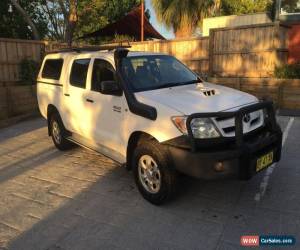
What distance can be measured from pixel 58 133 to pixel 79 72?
1.52 m

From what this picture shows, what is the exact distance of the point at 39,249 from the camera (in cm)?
345

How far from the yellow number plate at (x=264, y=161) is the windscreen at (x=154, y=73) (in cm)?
165

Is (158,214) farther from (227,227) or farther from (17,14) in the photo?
(17,14)

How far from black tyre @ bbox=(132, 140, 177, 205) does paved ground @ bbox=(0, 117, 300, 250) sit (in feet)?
0.56

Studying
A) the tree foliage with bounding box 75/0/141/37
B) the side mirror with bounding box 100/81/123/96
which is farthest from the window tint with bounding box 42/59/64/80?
the tree foliage with bounding box 75/0/141/37

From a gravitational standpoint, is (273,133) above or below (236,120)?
below

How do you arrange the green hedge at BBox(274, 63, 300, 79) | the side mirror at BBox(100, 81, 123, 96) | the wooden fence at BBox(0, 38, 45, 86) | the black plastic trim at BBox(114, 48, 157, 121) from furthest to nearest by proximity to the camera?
the wooden fence at BBox(0, 38, 45, 86) → the green hedge at BBox(274, 63, 300, 79) → the side mirror at BBox(100, 81, 123, 96) → the black plastic trim at BBox(114, 48, 157, 121)

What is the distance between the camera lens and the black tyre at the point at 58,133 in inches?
256

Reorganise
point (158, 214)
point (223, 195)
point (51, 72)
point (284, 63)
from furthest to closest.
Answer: point (284, 63), point (51, 72), point (223, 195), point (158, 214)

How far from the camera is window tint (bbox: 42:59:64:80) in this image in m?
6.51

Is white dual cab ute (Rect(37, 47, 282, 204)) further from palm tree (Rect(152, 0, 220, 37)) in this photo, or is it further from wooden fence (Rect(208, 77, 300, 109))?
palm tree (Rect(152, 0, 220, 37))

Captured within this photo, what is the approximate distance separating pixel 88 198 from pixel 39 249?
1.18 metres

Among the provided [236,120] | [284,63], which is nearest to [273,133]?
[236,120]

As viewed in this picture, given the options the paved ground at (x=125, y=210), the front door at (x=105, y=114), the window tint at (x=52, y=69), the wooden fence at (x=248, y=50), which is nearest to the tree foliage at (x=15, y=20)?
the wooden fence at (x=248, y=50)
